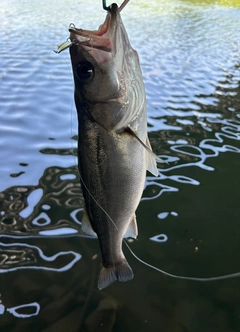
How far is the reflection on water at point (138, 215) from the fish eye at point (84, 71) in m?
1.98

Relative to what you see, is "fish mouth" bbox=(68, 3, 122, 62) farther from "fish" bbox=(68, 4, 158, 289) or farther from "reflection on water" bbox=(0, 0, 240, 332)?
"reflection on water" bbox=(0, 0, 240, 332)

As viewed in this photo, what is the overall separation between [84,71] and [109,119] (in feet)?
0.77

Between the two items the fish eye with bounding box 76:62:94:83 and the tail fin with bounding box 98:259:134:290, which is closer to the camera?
the fish eye with bounding box 76:62:94:83

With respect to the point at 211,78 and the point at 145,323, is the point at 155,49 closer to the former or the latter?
the point at 211,78

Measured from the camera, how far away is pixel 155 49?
36.2 feet

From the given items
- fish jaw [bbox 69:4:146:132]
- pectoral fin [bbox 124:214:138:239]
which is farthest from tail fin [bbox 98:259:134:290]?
fish jaw [bbox 69:4:146:132]

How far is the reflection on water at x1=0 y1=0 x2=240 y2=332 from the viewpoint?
9.93ft

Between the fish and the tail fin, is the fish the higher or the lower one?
the higher one

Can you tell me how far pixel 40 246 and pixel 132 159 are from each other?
2071 mm

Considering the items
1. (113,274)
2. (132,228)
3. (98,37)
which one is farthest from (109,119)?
(113,274)

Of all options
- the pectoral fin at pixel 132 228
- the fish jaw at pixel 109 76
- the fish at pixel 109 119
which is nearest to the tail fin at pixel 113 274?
the pectoral fin at pixel 132 228

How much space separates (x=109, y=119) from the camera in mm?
1730

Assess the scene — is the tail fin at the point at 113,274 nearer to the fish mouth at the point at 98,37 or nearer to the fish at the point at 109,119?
the fish at the point at 109,119

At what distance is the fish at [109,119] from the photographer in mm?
1640
